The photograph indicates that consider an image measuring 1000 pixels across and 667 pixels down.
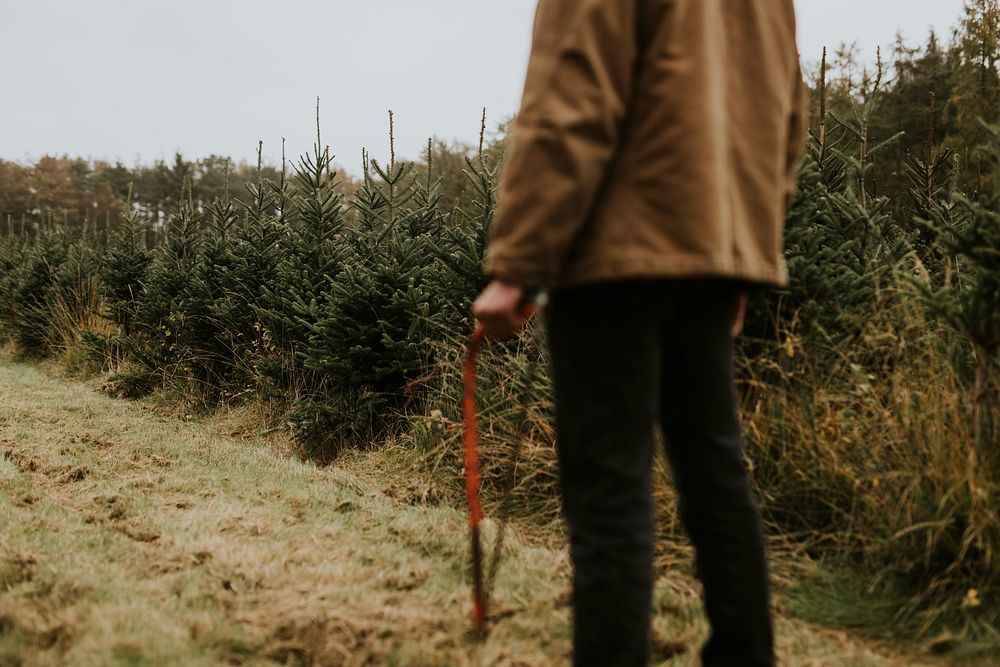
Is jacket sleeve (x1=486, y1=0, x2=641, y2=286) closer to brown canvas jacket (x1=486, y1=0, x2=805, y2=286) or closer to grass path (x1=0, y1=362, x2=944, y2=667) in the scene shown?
brown canvas jacket (x1=486, y1=0, x2=805, y2=286)

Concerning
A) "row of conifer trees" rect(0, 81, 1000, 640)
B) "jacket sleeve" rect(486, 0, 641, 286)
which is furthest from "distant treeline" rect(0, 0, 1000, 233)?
"jacket sleeve" rect(486, 0, 641, 286)

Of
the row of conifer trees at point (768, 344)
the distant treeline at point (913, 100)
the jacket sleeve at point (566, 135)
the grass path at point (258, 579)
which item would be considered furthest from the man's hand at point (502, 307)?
the distant treeline at point (913, 100)

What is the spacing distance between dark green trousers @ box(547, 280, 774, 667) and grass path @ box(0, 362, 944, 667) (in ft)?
1.77

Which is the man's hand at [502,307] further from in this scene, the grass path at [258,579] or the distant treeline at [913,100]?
the distant treeline at [913,100]

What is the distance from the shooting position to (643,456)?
4.98 feet

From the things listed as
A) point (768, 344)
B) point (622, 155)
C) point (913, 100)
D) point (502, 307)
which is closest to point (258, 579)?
point (502, 307)

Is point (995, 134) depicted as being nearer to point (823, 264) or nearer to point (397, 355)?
point (823, 264)

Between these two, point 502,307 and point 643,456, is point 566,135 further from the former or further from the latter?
point 643,456

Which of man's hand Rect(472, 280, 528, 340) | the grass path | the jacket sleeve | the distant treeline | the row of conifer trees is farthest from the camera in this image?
the distant treeline

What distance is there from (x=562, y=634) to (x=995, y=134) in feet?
7.65

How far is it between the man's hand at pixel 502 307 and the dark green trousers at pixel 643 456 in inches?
3.2

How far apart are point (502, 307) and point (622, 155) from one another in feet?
1.25

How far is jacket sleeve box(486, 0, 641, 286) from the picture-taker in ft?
4.55

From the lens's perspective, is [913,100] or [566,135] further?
[913,100]
